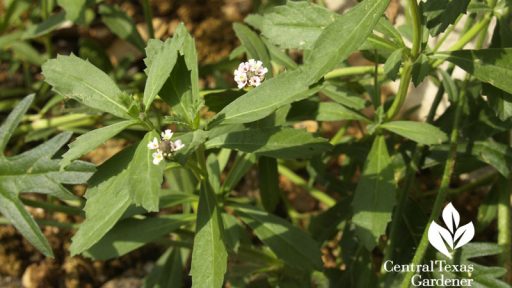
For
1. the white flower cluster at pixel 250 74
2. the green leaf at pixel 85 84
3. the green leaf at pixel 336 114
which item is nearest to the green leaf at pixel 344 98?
the green leaf at pixel 336 114

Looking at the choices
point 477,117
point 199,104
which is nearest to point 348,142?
point 477,117

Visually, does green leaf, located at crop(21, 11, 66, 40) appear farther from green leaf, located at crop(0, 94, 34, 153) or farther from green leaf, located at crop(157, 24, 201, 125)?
green leaf, located at crop(157, 24, 201, 125)

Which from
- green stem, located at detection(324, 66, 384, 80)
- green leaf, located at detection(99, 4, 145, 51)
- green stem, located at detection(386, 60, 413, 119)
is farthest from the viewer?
green leaf, located at detection(99, 4, 145, 51)

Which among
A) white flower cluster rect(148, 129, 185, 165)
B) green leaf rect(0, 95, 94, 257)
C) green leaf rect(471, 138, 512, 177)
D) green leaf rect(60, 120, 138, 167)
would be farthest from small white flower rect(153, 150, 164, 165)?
green leaf rect(471, 138, 512, 177)

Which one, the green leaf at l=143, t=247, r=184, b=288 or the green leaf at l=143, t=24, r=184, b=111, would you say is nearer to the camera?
the green leaf at l=143, t=24, r=184, b=111

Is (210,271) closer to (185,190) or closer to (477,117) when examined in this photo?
(185,190)

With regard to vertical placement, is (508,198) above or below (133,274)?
above

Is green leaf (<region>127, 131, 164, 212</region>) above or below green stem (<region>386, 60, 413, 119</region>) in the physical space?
below
